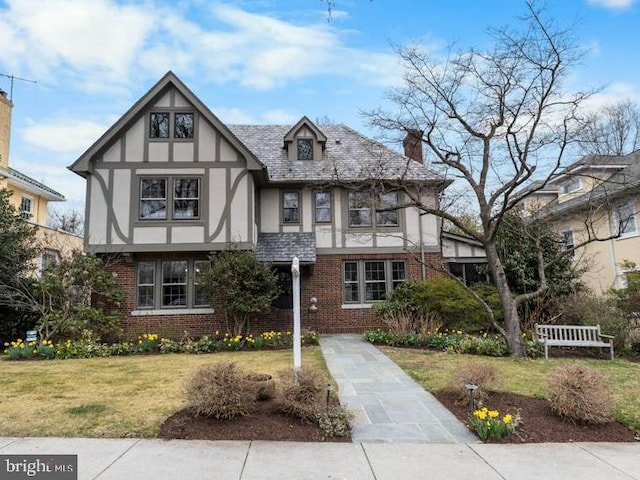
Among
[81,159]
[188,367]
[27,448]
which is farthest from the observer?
[81,159]

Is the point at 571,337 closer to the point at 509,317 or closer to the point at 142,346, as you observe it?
the point at 509,317

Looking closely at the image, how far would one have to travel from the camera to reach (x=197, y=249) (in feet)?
46.6

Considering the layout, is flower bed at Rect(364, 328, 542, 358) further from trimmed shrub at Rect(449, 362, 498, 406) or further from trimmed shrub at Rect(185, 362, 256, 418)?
trimmed shrub at Rect(185, 362, 256, 418)

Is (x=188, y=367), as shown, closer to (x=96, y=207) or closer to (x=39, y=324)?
(x=39, y=324)

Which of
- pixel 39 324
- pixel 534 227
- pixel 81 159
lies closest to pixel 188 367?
pixel 39 324

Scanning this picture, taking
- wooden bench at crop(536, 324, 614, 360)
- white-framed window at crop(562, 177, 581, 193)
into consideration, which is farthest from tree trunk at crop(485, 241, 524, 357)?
white-framed window at crop(562, 177, 581, 193)

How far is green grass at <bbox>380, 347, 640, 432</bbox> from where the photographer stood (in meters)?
6.88

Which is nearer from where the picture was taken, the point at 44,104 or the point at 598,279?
the point at 44,104

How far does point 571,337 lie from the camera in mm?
11547

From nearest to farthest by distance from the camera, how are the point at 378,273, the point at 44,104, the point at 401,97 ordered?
the point at 401,97
the point at 44,104
the point at 378,273

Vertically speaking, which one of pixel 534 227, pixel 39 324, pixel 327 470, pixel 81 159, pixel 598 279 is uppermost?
pixel 81 159

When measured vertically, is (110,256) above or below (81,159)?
below

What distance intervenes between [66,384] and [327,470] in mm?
6136

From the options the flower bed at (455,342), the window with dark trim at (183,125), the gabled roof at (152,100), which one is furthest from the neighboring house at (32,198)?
the flower bed at (455,342)
